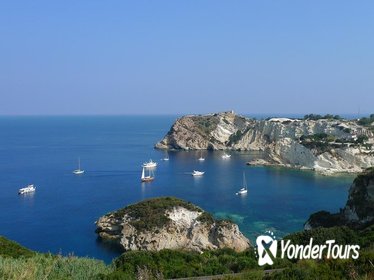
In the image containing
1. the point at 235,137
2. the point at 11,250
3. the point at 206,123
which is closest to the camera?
the point at 11,250

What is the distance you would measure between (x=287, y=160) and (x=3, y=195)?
115 ft

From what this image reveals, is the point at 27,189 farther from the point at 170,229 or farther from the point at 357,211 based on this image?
the point at 357,211

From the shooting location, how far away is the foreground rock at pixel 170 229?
25.3 meters

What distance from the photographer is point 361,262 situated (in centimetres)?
861

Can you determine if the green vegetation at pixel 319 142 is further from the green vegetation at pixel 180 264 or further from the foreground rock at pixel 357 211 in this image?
the green vegetation at pixel 180 264

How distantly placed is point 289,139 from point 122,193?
1057 inches

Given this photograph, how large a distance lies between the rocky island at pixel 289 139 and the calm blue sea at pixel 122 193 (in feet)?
11.7

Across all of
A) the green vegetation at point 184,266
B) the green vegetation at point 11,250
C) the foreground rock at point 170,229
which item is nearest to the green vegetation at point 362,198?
the foreground rock at point 170,229

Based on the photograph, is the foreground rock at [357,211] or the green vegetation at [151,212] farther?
the foreground rock at [357,211]

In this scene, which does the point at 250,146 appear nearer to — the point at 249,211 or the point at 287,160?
the point at 287,160

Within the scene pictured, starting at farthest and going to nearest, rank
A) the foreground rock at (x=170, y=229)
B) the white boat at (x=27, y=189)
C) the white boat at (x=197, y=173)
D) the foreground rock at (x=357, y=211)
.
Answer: the white boat at (x=197, y=173)
the white boat at (x=27, y=189)
the foreground rock at (x=357, y=211)
the foreground rock at (x=170, y=229)

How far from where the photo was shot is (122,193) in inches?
1644

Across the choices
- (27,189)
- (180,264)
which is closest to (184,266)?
(180,264)

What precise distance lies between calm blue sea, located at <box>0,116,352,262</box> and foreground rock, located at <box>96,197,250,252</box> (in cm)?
150
